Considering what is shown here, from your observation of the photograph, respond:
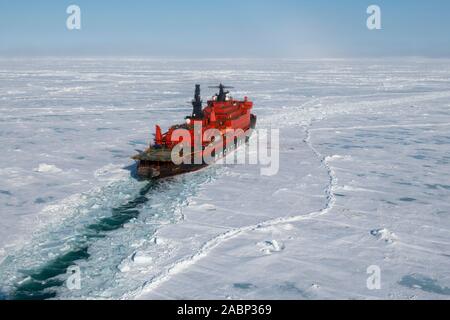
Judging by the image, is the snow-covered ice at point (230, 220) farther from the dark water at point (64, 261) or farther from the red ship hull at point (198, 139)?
the red ship hull at point (198, 139)

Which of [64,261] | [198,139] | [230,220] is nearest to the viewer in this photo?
[64,261]

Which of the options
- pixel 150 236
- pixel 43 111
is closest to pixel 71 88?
pixel 43 111

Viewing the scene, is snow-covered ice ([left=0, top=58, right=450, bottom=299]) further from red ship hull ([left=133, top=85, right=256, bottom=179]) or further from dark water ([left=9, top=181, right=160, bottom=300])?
red ship hull ([left=133, top=85, right=256, bottom=179])

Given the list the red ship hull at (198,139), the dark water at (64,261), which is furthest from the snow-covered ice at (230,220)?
the red ship hull at (198,139)

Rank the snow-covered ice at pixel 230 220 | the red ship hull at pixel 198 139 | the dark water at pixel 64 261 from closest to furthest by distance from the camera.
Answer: the dark water at pixel 64 261 → the snow-covered ice at pixel 230 220 → the red ship hull at pixel 198 139

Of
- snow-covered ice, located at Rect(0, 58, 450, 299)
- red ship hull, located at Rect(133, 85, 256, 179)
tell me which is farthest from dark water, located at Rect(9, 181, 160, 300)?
red ship hull, located at Rect(133, 85, 256, 179)

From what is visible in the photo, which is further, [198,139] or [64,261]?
[198,139]

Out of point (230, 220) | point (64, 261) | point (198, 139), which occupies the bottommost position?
point (64, 261)

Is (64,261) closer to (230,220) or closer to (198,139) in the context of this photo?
(230,220)

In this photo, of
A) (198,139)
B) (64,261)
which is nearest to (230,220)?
(64,261)
